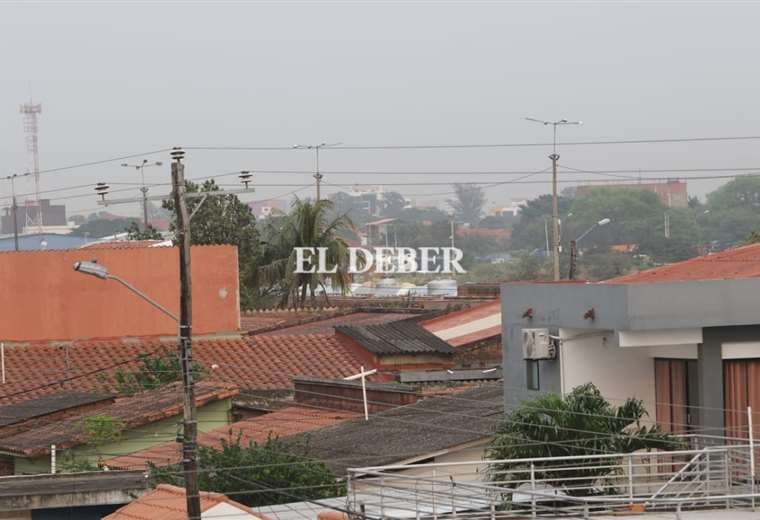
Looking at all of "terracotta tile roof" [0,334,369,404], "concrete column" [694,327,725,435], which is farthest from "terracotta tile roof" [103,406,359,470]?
"concrete column" [694,327,725,435]

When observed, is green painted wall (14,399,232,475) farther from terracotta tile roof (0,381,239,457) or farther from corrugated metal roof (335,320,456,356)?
corrugated metal roof (335,320,456,356)

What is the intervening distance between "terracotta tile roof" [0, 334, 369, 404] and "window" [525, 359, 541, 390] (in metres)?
14.6

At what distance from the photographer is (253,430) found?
117 ft

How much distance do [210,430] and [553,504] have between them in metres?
17.0

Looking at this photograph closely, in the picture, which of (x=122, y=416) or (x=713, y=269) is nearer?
(x=713, y=269)

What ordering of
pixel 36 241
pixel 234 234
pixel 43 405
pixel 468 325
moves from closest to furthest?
1. pixel 43 405
2. pixel 468 325
3. pixel 234 234
4. pixel 36 241

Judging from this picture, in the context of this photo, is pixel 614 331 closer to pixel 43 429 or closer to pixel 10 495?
pixel 10 495

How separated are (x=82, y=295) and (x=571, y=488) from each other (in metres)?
28.1

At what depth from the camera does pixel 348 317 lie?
194 ft

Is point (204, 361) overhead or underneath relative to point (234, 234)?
underneath

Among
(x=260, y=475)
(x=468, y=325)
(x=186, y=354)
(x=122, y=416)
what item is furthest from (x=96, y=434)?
(x=468, y=325)

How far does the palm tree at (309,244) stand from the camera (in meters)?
80.6

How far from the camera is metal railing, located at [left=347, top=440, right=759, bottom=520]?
20219mm

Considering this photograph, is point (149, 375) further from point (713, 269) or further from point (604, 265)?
point (604, 265)
